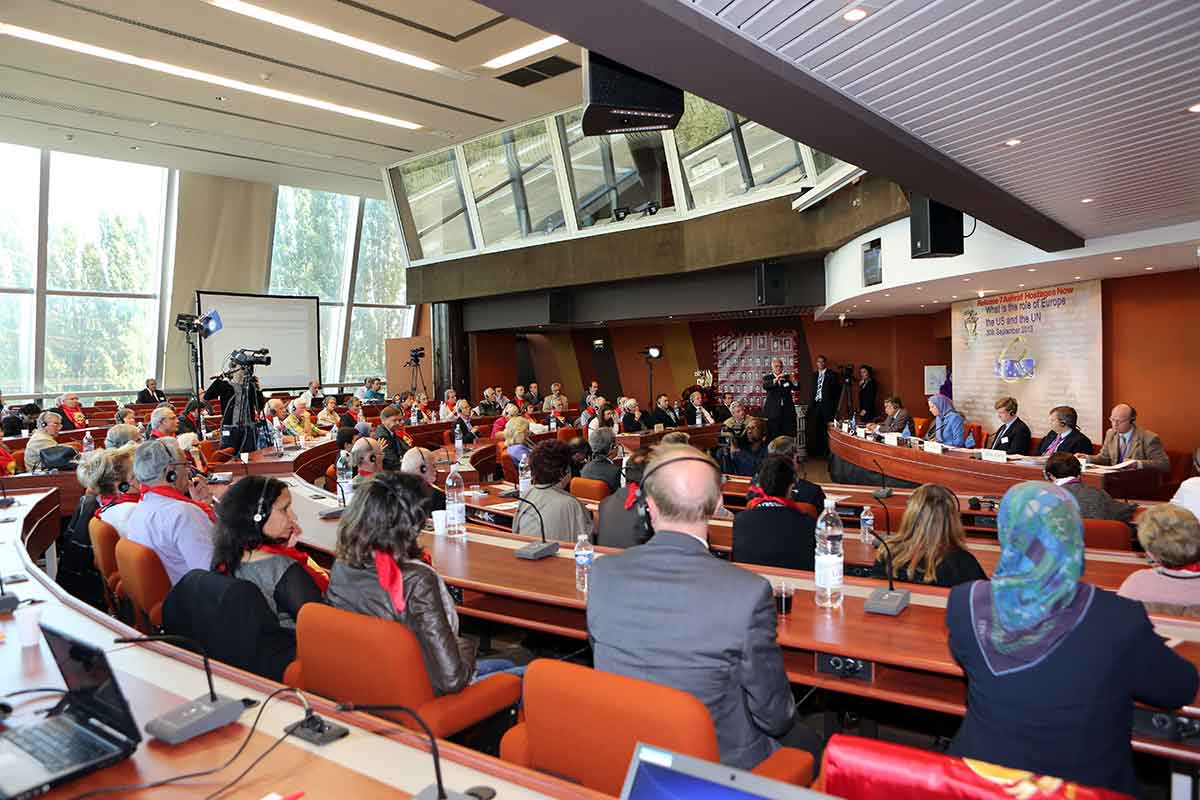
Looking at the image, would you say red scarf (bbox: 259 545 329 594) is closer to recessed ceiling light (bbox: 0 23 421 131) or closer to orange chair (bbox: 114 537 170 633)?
orange chair (bbox: 114 537 170 633)

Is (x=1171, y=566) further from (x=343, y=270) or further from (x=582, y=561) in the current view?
(x=343, y=270)

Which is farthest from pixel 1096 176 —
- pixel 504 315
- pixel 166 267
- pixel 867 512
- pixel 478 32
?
pixel 166 267

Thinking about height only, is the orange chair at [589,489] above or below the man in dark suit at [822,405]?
below

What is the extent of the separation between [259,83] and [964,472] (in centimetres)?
1020

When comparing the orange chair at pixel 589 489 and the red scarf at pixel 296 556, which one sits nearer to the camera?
the red scarf at pixel 296 556

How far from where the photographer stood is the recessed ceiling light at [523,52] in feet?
32.4

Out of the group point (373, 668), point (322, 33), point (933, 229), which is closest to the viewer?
point (373, 668)

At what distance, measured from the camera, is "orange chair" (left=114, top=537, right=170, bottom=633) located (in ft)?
10.5

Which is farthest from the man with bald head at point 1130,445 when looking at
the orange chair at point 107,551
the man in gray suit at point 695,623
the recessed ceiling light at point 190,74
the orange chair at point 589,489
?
the recessed ceiling light at point 190,74

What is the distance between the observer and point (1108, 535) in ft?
13.7

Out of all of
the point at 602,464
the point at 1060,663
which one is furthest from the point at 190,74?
the point at 1060,663

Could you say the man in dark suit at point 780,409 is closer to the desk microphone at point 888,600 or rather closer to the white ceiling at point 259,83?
the white ceiling at point 259,83

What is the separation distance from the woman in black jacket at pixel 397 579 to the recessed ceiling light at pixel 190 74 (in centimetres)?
980

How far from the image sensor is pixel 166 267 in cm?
1561
